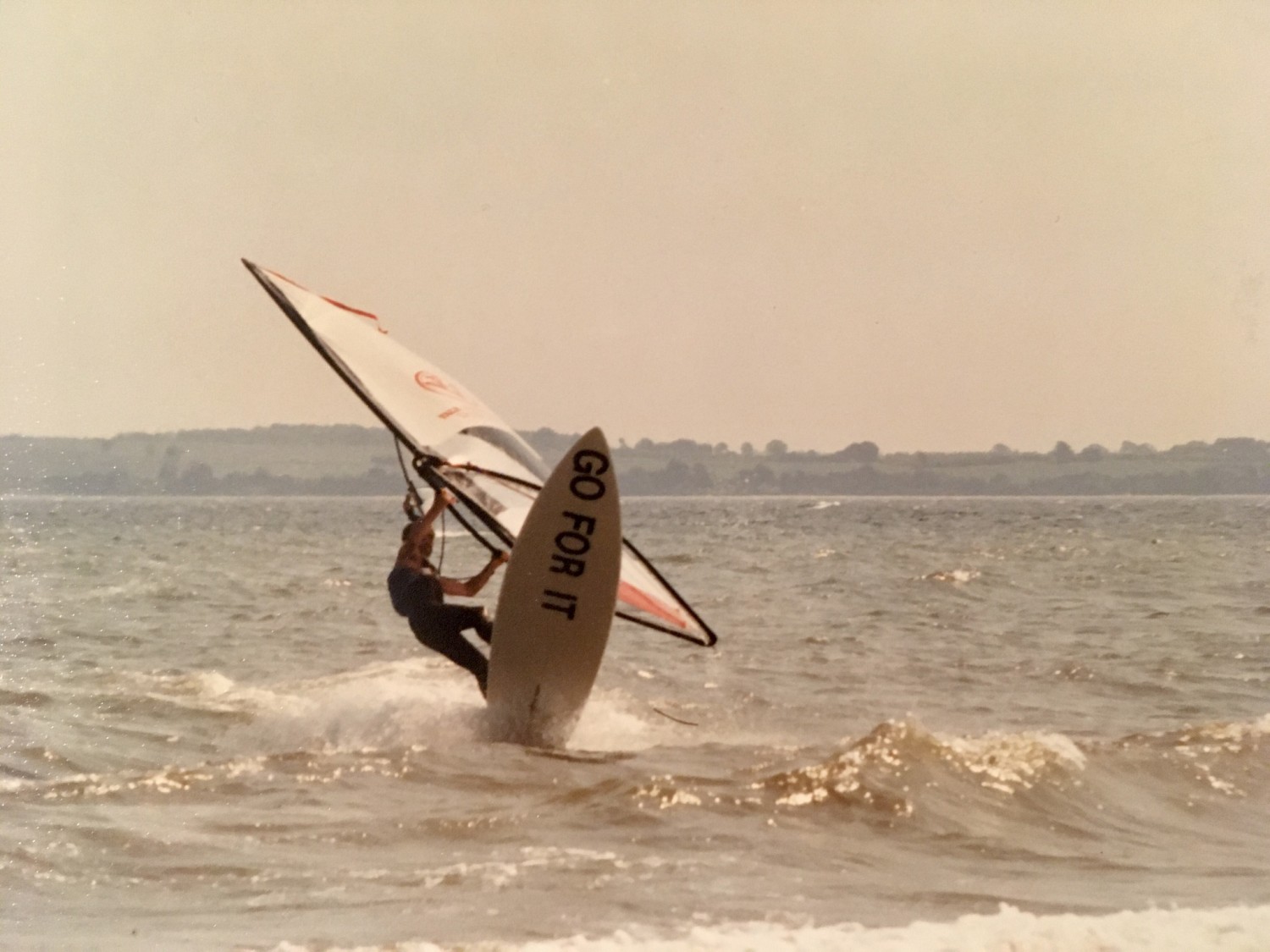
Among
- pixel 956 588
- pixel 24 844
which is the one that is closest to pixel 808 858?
pixel 24 844

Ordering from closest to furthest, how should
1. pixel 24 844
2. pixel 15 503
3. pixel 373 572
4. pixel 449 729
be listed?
1. pixel 24 844
2. pixel 449 729
3. pixel 373 572
4. pixel 15 503

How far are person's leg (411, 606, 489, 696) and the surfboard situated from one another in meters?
0.18

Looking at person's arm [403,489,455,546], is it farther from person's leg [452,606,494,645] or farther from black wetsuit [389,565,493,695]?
person's leg [452,606,494,645]

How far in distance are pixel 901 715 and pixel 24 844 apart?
5.79 metres

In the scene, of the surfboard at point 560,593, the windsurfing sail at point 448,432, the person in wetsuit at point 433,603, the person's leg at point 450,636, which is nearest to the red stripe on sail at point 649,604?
the windsurfing sail at point 448,432

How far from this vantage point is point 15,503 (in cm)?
5281

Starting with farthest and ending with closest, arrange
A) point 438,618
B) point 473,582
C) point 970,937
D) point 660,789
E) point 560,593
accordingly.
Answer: point 473,582 → point 438,618 → point 560,593 → point 660,789 → point 970,937

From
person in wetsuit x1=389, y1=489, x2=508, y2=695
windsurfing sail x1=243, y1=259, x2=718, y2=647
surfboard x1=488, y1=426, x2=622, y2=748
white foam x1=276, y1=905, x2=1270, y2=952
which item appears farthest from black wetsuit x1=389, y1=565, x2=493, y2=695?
white foam x1=276, y1=905, x2=1270, y2=952

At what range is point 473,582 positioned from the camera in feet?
24.0

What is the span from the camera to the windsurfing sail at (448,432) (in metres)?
7.34

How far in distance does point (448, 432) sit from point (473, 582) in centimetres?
106

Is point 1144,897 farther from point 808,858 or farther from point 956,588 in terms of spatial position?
point 956,588

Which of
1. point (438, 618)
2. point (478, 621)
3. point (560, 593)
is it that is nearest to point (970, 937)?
point (560, 593)

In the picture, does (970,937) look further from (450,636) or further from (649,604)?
(450,636)
